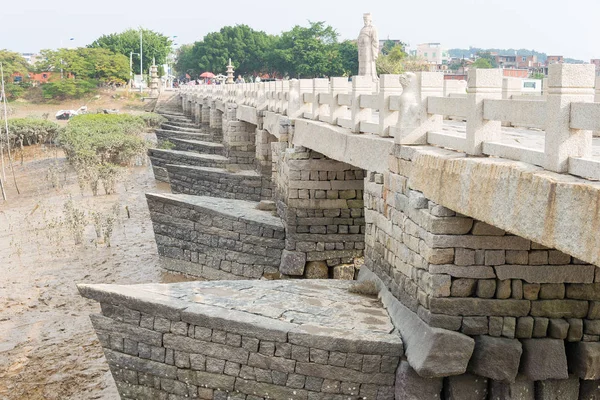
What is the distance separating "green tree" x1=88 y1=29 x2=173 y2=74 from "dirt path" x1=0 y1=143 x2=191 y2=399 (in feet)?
172

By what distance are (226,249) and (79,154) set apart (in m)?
13.9

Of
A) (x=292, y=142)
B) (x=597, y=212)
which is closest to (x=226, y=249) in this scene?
(x=292, y=142)

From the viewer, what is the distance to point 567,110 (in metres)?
5.00

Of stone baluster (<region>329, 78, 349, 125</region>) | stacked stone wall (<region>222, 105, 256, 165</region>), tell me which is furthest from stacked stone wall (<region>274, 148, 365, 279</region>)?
stacked stone wall (<region>222, 105, 256, 165</region>)

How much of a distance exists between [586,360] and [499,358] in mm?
764

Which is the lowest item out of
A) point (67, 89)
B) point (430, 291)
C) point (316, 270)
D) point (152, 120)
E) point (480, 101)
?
point (316, 270)

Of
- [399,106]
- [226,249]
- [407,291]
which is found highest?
[399,106]

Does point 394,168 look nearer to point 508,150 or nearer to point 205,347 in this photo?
point 508,150

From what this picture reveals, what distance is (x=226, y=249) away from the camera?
13211mm

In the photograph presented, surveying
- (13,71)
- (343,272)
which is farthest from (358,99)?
(13,71)

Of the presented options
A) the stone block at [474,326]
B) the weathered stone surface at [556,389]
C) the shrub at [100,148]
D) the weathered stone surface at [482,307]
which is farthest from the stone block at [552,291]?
the shrub at [100,148]

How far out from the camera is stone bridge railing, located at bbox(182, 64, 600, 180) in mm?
5000

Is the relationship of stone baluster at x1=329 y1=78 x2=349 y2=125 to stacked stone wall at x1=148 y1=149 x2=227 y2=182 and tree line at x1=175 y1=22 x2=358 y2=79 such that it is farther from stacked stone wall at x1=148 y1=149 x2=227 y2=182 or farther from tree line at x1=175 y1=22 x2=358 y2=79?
tree line at x1=175 y1=22 x2=358 y2=79

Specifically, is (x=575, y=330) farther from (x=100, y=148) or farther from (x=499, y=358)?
(x=100, y=148)
